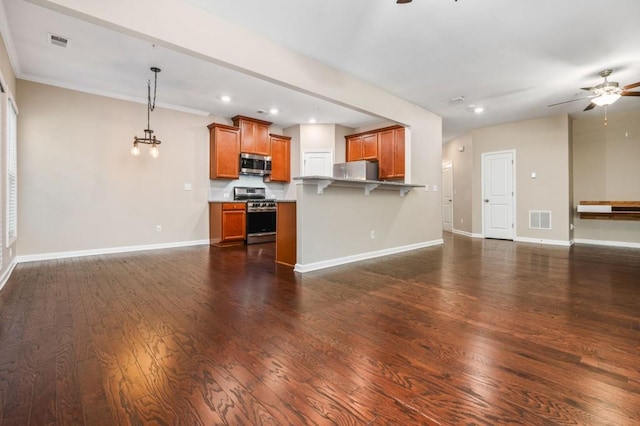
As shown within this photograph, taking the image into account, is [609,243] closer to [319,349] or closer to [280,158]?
[280,158]

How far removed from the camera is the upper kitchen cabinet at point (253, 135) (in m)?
6.34

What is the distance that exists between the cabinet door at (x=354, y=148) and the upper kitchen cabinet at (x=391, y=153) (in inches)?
23.3

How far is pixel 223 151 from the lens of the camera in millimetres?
6066

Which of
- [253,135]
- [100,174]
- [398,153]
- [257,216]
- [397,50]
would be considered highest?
[397,50]

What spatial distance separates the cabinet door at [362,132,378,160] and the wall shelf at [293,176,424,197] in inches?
57.3

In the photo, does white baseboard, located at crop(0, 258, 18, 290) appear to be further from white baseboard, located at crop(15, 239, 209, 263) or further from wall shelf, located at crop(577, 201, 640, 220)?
wall shelf, located at crop(577, 201, 640, 220)

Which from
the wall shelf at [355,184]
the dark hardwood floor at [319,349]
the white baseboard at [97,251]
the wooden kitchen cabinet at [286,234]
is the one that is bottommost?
the dark hardwood floor at [319,349]

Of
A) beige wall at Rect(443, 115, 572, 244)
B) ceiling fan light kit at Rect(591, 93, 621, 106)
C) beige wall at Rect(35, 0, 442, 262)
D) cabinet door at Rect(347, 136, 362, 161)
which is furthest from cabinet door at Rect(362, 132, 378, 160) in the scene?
ceiling fan light kit at Rect(591, 93, 621, 106)

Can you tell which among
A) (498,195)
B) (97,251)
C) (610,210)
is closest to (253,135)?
(97,251)

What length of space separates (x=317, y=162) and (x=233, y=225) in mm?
2493

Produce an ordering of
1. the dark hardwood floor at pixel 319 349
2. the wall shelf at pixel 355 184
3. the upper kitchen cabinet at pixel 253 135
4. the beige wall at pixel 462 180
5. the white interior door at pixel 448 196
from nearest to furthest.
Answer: the dark hardwood floor at pixel 319 349, the wall shelf at pixel 355 184, the upper kitchen cabinet at pixel 253 135, the beige wall at pixel 462 180, the white interior door at pixel 448 196

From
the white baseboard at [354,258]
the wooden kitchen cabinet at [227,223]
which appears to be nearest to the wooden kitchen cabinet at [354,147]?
the white baseboard at [354,258]

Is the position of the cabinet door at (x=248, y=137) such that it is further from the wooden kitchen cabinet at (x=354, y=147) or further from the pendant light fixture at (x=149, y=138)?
the wooden kitchen cabinet at (x=354, y=147)

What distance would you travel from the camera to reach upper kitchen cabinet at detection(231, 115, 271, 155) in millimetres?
6336
